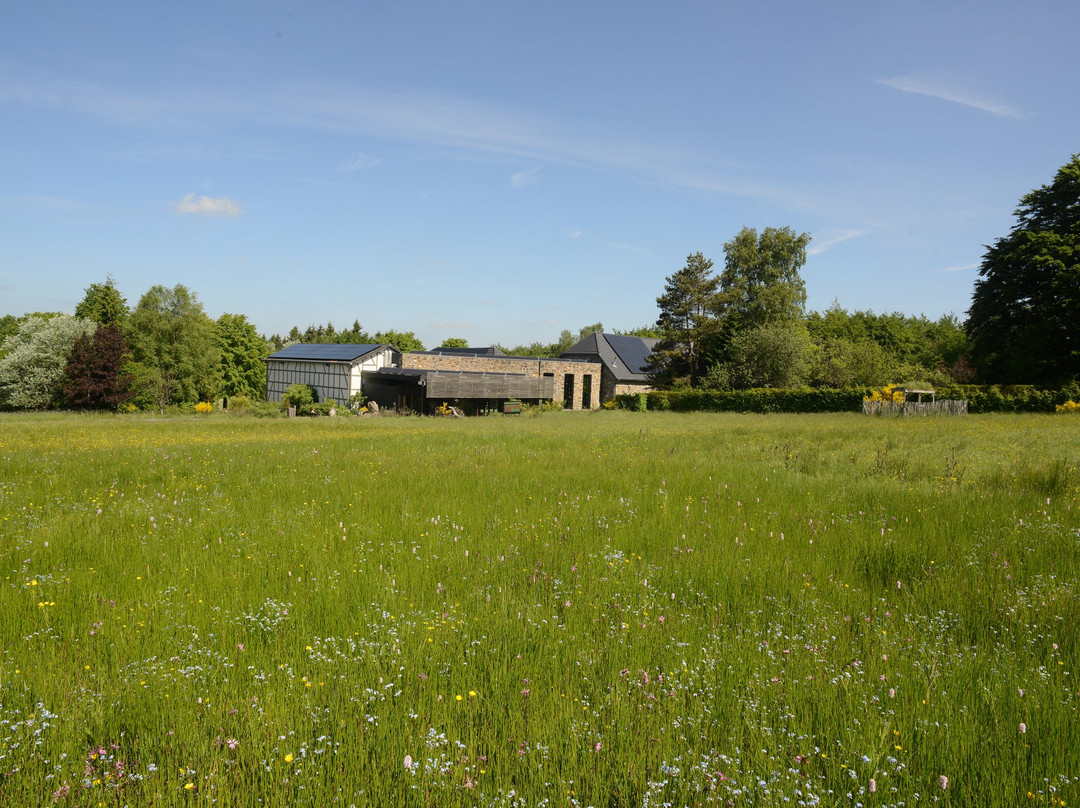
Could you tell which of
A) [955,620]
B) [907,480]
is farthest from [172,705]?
[907,480]

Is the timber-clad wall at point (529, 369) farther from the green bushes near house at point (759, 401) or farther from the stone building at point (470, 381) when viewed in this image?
the green bushes near house at point (759, 401)

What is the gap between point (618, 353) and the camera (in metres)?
61.7

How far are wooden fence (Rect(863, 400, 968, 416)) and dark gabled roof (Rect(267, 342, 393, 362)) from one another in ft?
118

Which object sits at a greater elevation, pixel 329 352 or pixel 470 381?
pixel 329 352

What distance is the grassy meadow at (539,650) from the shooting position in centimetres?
263

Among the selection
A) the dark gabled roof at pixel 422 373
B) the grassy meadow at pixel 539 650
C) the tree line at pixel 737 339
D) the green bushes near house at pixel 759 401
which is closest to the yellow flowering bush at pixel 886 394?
the green bushes near house at pixel 759 401

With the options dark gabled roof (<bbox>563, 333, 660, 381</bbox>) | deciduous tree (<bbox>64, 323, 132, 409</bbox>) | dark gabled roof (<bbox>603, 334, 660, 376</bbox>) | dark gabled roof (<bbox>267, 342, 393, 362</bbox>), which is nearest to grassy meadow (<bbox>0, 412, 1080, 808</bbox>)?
dark gabled roof (<bbox>267, 342, 393, 362</bbox>)

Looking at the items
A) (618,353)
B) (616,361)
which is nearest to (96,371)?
(616,361)

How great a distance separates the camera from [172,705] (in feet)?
10.2

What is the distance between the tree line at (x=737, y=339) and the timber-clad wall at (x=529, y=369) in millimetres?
6687

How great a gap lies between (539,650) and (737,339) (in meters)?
48.3

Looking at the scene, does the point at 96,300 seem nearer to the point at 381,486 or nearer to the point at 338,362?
the point at 338,362

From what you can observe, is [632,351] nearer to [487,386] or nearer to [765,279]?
[765,279]

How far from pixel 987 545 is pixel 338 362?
4687 centimetres
